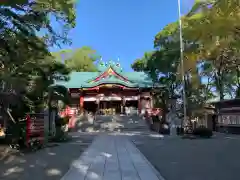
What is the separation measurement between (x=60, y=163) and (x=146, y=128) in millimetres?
20960

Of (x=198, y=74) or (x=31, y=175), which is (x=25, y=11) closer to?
(x=31, y=175)

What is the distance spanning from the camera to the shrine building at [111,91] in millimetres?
38406

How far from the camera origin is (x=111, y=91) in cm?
4028

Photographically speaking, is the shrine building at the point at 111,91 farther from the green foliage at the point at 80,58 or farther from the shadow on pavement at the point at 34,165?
the shadow on pavement at the point at 34,165

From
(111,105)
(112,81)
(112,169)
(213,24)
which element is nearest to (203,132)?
(213,24)

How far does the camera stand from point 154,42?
1495 inches

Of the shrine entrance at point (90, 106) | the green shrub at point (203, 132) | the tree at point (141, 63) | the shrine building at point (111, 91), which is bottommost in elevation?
the green shrub at point (203, 132)

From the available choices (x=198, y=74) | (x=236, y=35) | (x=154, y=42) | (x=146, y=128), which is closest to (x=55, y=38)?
(x=236, y=35)

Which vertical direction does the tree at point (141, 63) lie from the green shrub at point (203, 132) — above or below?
above

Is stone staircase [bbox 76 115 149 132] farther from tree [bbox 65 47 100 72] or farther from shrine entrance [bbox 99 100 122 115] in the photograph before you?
tree [bbox 65 47 100 72]

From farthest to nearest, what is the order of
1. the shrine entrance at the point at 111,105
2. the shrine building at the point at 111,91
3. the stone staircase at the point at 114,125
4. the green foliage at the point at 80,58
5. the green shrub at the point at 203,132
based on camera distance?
1. the green foliage at the point at 80,58
2. the shrine entrance at the point at 111,105
3. the shrine building at the point at 111,91
4. the stone staircase at the point at 114,125
5. the green shrub at the point at 203,132

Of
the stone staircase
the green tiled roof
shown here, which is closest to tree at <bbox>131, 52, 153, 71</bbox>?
the green tiled roof

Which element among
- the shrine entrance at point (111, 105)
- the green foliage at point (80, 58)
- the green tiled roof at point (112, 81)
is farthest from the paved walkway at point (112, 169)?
the green foliage at point (80, 58)

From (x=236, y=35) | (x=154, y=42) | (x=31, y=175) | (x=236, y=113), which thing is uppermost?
(x=154, y=42)
